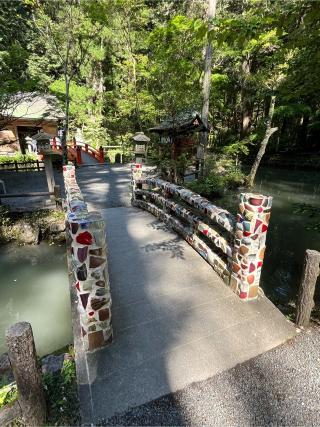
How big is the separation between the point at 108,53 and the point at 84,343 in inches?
1075

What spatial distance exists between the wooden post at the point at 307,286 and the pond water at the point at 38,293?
3.74 metres

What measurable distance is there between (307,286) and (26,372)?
302 centimetres

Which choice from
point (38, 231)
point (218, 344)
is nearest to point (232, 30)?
point (218, 344)

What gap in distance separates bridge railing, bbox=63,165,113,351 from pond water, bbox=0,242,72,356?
226 centimetres

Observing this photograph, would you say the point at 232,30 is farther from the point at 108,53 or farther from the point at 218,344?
the point at 108,53

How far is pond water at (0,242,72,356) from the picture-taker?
4820 mm

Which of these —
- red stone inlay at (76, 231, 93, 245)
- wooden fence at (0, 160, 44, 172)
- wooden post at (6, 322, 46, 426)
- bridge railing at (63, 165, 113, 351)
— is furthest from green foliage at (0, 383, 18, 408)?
wooden fence at (0, 160, 44, 172)

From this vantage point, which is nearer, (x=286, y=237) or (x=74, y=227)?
(x=74, y=227)

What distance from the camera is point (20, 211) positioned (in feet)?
27.1

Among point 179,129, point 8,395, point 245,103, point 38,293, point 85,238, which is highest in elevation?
point 245,103

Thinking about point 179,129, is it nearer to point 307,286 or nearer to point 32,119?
point 307,286

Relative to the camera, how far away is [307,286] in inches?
122

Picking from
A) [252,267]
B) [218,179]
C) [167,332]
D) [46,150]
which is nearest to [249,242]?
[252,267]

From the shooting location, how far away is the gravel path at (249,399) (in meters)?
2.20
